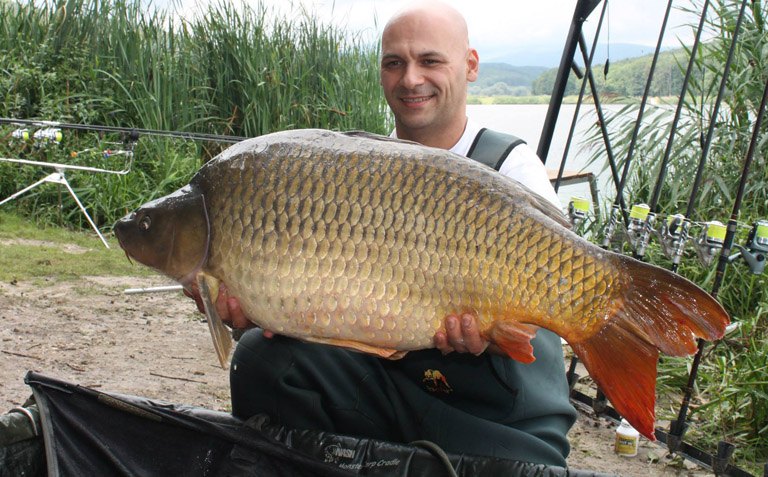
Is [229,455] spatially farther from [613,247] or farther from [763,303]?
[763,303]

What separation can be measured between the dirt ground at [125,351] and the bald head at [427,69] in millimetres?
1073

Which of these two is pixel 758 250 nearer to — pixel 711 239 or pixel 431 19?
pixel 711 239

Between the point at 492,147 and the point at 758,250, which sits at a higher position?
the point at 492,147

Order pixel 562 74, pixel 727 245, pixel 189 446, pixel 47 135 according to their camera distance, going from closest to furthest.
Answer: pixel 189 446 < pixel 727 245 < pixel 562 74 < pixel 47 135

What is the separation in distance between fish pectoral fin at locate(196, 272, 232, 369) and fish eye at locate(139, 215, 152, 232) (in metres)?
0.13

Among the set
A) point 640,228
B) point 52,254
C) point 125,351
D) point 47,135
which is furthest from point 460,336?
point 47,135

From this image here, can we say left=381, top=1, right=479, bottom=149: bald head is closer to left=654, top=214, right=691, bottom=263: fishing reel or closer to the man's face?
the man's face

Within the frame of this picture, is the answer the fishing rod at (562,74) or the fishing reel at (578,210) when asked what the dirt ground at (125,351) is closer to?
the fishing reel at (578,210)

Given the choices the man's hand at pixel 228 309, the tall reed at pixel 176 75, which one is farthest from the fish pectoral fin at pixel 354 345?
the tall reed at pixel 176 75

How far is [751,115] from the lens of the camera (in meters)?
3.95

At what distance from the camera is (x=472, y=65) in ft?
6.79

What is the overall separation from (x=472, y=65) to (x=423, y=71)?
24 cm

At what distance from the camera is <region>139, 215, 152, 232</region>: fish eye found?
146 centimetres

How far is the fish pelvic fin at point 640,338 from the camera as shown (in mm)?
1303
